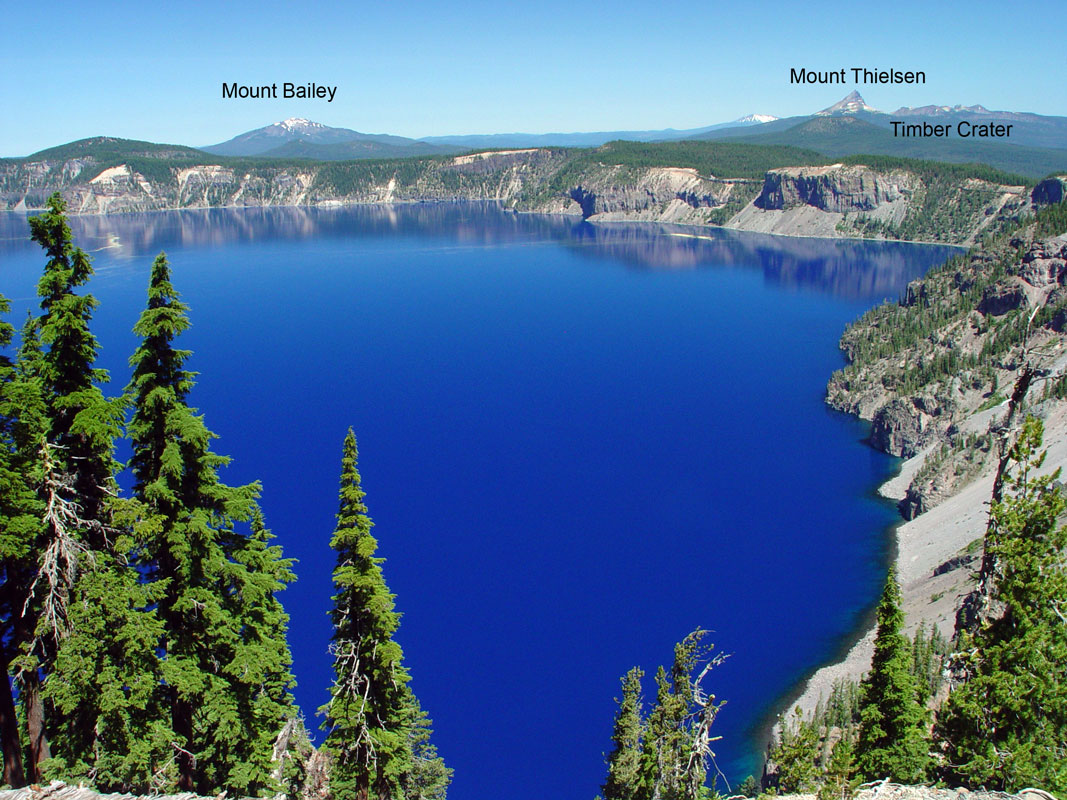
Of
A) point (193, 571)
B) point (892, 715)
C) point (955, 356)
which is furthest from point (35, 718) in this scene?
point (955, 356)

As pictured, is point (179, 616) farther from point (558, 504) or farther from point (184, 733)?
point (558, 504)

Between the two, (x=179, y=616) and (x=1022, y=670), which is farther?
(x=1022, y=670)

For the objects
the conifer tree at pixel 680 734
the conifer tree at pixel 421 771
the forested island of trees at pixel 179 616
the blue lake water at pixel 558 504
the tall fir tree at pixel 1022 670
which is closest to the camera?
the forested island of trees at pixel 179 616

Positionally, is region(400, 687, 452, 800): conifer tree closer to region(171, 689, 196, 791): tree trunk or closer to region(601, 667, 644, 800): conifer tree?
region(601, 667, 644, 800): conifer tree

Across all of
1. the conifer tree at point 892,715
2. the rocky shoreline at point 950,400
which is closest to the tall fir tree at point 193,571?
the conifer tree at point 892,715

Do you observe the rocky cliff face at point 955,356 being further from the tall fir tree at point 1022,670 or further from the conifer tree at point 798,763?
the conifer tree at point 798,763

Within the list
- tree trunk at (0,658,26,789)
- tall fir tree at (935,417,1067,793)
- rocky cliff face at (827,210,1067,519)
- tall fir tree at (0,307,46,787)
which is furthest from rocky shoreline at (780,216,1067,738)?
tall fir tree at (0,307,46,787)
